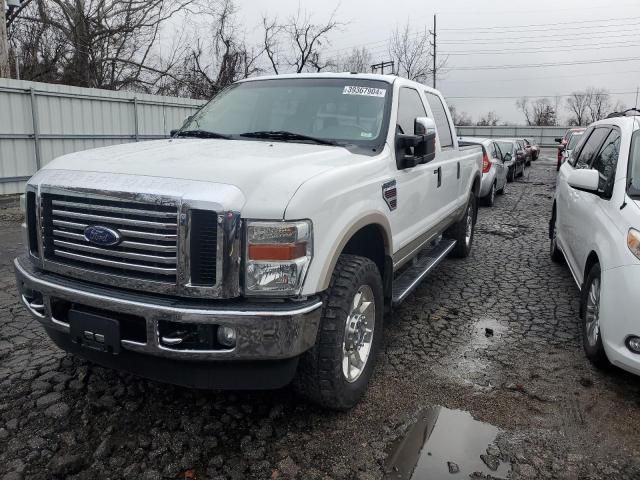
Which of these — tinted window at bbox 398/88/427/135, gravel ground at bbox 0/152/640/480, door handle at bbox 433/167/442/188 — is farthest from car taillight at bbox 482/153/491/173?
gravel ground at bbox 0/152/640/480

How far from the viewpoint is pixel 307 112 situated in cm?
398

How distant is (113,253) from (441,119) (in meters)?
3.90

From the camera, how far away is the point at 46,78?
20.2m

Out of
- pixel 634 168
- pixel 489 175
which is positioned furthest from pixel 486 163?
pixel 634 168

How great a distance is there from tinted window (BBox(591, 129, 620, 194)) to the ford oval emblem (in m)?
3.42

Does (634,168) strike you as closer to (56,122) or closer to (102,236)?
(102,236)

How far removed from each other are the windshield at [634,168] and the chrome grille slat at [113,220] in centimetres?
315

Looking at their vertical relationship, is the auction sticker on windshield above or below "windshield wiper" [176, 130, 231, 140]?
above

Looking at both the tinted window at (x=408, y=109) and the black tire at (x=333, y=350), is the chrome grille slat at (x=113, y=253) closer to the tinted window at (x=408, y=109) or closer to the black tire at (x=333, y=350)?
the black tire at (x=333, y=350)

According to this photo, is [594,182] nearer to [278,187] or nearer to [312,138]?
[312,138]

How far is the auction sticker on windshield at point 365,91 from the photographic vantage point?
4.05 meters

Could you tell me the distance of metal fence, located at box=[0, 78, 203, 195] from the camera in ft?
32.5

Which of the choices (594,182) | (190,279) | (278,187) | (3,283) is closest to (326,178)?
(278,187)

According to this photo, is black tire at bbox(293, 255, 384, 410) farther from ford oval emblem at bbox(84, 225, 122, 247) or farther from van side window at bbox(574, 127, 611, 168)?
van side window at bbox(574, 127, 611, 168)
